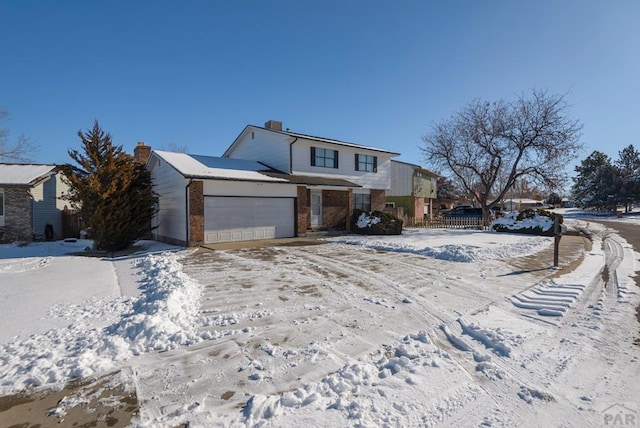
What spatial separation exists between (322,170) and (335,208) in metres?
2.49

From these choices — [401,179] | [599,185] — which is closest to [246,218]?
[401,179]

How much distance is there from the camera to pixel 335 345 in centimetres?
388

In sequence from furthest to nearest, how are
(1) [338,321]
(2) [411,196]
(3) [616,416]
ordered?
(2) [411,196] → (1) [338,321] → (3) [616,416]

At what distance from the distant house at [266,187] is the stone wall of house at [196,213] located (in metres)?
0.04

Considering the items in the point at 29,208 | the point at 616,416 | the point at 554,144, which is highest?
the point at 554,144

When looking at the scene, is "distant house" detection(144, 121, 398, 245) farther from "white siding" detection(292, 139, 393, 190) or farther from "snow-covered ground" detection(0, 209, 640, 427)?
"snow-covered ground" detection(0, 209, 640, 427)

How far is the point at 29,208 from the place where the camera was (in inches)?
657

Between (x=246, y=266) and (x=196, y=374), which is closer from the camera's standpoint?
(x=196, y=374)

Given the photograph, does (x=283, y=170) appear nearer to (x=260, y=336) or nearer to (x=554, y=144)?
(x=260, y=336)

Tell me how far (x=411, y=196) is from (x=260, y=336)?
2872 cm

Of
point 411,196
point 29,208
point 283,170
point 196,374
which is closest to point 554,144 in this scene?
point 411,196

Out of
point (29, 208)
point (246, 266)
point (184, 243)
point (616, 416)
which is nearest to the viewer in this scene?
point (616, 416)

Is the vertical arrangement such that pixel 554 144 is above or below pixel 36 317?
above

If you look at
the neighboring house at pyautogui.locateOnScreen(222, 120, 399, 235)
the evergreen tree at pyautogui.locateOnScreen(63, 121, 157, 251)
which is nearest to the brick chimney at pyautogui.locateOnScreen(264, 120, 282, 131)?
the neighboring house at pyautogui.locateOnScreen(222, 120, 399, 235)
